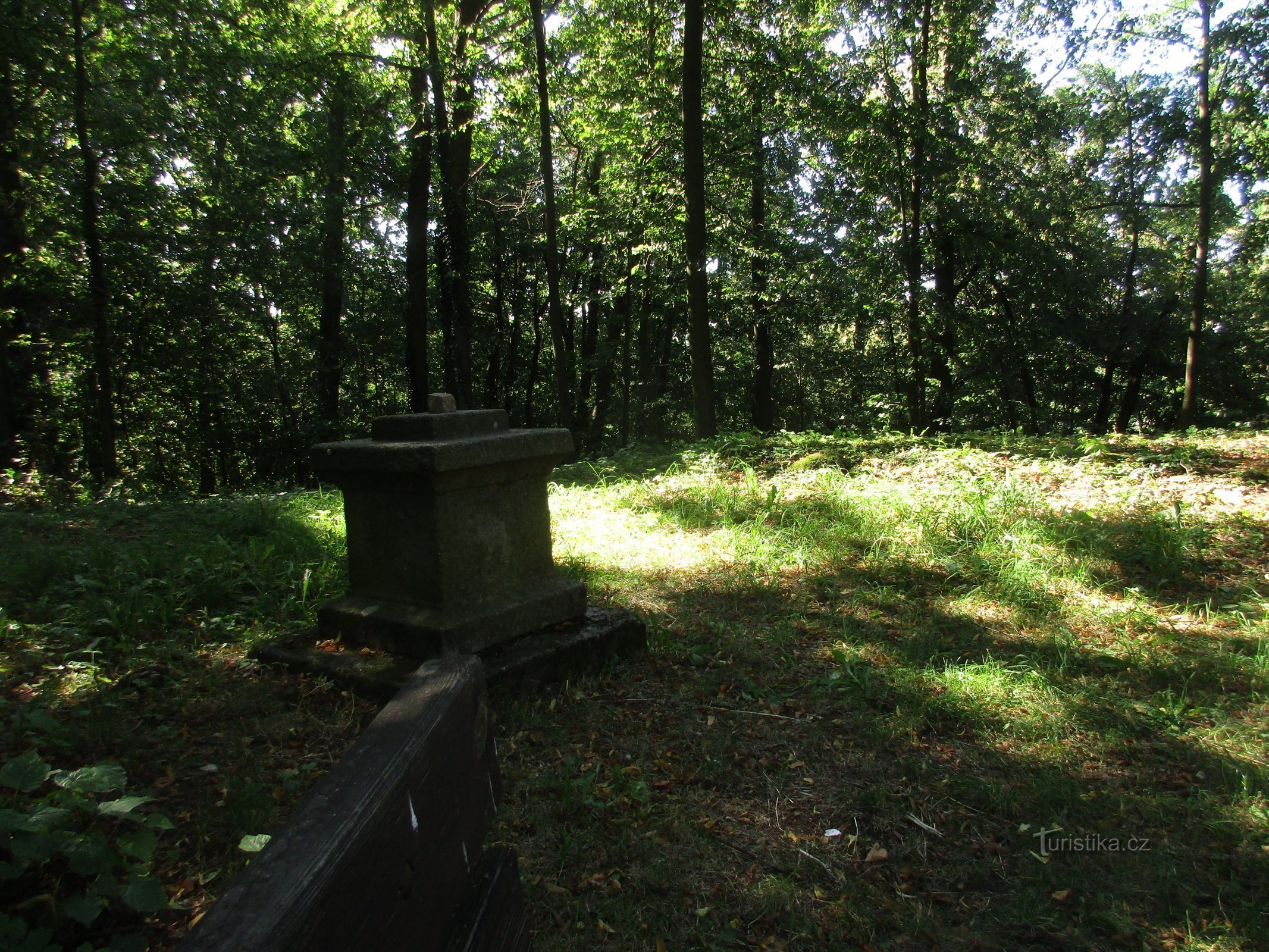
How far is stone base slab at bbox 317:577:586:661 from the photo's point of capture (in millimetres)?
3115

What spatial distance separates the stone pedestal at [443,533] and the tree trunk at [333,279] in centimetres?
1161

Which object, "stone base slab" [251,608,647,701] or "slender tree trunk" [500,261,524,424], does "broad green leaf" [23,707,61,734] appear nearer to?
"stone base slab" [251,608,647,701]

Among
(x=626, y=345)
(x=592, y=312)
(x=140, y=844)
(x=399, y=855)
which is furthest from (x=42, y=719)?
(x=592, y=312)

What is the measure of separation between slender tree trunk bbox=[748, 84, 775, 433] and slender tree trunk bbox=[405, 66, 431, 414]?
5.90 metres

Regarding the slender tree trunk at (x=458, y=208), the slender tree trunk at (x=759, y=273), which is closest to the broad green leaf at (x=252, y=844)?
the slender tree trunk at (x=759, y=273)

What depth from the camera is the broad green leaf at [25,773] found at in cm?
146

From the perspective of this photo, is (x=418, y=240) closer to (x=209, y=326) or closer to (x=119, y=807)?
(x=209, y=326)

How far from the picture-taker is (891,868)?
229cm

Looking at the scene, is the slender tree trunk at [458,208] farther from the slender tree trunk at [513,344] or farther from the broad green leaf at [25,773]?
the broad green leaf at [25,773]

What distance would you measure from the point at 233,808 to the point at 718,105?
524 inches

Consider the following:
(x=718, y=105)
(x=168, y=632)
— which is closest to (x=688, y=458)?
(x=168, y=632)

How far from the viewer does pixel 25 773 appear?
152 cm

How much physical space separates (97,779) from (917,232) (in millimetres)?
13982

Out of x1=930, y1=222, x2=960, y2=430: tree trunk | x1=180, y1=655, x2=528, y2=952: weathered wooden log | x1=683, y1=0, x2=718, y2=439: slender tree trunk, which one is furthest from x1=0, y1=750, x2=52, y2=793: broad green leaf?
x1=930, y1=222, x2=960, y2=430: tree trunk
